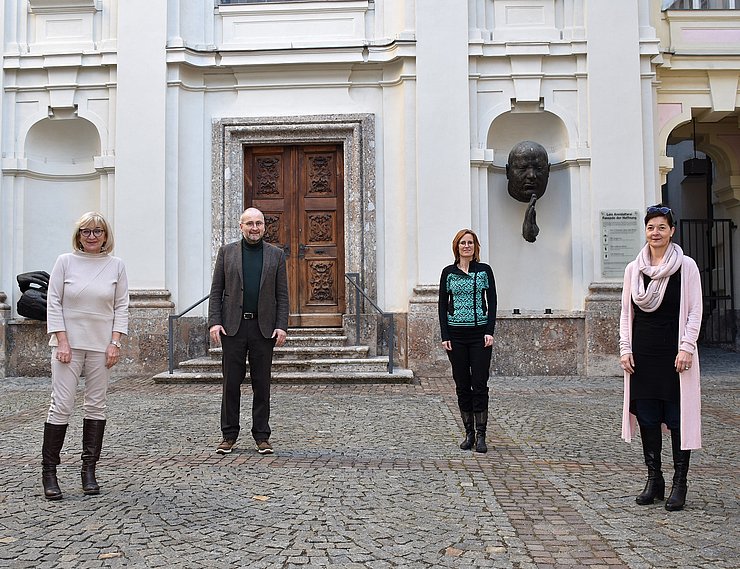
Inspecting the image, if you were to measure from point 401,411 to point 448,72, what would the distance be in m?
5.64

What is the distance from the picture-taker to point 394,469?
5.30 meters

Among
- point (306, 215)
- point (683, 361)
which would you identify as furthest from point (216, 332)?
point (306, 215)

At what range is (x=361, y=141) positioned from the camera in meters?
11.6

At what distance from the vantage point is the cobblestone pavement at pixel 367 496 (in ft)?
11.7

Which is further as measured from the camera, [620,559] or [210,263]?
[210,263]

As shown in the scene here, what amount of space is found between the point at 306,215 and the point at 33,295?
164 inches

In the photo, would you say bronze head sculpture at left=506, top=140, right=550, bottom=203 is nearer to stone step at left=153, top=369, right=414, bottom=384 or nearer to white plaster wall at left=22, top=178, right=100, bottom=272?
stone step at left=153, top=369, right=414, bottom=384

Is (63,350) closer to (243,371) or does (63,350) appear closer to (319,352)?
(243,371)

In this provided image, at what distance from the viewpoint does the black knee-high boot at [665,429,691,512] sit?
425cm

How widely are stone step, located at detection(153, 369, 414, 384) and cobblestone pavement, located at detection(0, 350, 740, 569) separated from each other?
Answer: 1935 millimetres

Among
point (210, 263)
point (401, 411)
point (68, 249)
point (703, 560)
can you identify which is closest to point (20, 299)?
point (68, 249)

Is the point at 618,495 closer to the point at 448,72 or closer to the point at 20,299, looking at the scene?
the point at 448,72

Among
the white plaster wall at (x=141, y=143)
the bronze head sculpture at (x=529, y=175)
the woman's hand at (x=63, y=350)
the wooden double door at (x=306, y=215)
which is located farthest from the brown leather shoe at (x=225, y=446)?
the bronze head sculpture at (x=529, y=175)

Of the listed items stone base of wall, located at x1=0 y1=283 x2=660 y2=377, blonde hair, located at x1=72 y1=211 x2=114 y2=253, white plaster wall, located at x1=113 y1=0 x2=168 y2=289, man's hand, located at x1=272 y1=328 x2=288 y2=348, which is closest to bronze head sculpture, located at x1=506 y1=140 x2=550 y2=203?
stone base of wall, located at x1=0 y1=283 x2=660 y2=377
